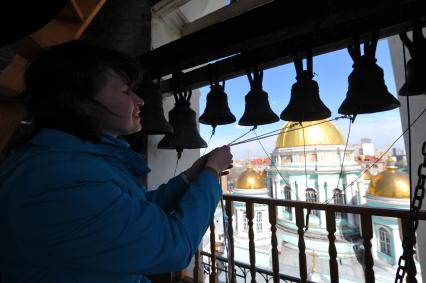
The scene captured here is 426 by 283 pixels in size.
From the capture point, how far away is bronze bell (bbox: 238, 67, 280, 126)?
1.13 metres

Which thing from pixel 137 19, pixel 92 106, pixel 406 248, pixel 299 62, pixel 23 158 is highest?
pixel 137 19

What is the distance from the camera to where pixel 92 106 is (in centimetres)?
54

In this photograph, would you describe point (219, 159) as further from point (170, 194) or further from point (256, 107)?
point (256, 107)

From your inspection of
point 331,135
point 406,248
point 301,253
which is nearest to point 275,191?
point 331,135

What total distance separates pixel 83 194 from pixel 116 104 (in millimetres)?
246

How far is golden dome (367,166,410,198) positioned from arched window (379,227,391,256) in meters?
2.59

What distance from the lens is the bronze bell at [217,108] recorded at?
1.25 metres

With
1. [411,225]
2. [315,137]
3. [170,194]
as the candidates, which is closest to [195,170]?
[170,194]

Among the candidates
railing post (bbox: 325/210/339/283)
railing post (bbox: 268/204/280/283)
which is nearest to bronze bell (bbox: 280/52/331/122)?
railing post (bbox: 325/210/339/283)

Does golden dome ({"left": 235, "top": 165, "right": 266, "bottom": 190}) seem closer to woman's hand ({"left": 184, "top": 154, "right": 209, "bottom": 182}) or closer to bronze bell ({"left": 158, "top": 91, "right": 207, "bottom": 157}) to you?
bronze bell ({"left": 158, "top": 91, "right": 207, "bottom": 157})

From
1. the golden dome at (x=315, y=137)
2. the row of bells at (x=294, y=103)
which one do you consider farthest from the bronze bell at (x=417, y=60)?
the golden dome at (x=315, y=137)

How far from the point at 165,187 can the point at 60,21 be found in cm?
121

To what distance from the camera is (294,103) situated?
0.99m

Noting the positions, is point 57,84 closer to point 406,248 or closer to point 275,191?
point 406,248
